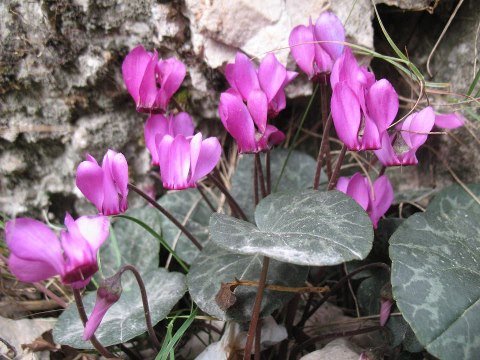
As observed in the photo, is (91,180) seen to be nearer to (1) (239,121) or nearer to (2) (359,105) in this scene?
(1) (239,121)

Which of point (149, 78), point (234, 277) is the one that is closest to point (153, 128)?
point (149, 78)

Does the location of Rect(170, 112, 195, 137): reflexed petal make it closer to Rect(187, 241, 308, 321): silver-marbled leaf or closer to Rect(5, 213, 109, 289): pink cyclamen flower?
Rect(187, 241, 308, 321): silver-marbled leaf

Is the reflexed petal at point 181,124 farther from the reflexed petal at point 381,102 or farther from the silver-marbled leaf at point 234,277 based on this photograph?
the reflexed petal at point 381,102

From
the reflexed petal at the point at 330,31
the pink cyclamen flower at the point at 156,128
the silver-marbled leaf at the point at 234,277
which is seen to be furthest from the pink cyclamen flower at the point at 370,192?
the pink cyclamen flower at the point at 156,128

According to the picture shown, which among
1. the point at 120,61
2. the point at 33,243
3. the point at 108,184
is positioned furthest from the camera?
the point at 120,61

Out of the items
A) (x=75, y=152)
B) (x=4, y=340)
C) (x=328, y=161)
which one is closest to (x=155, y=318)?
(x=4, y=340)

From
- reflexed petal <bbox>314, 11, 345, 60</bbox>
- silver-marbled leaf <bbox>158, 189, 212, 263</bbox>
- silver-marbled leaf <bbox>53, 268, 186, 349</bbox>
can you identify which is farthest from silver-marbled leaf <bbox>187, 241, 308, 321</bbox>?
reflexed petal <bbox>314, 11, 345, 60</bbox>

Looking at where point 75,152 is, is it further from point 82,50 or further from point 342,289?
point 342,289
